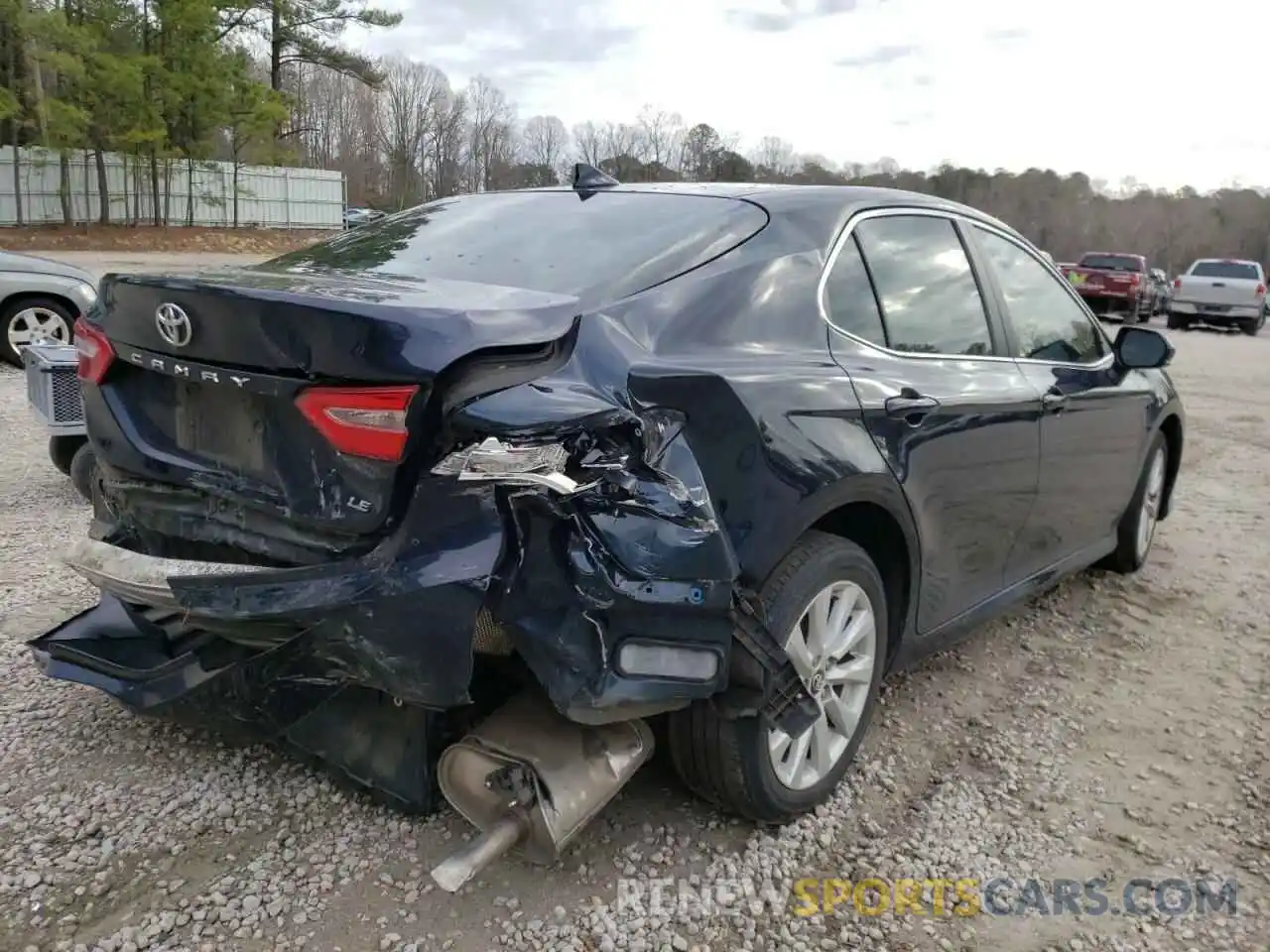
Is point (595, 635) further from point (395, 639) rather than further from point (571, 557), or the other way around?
point (395, 639)

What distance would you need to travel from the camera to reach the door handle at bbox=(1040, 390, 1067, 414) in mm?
3686

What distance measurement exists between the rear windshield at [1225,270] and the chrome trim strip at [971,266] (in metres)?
23.4

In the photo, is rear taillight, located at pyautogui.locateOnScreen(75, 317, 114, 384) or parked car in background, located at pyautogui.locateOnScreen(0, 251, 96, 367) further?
parked car in background, located at pyautogui.locateOnScreen(0, 251, 96, 367)

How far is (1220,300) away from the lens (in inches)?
925

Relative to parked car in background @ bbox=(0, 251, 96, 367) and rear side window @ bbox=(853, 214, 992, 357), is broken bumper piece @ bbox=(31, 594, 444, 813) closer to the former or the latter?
rear side window @ bbox=(853, 214, 992, 357)

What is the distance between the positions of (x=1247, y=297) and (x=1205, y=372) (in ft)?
35.6

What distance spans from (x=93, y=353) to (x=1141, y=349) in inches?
154

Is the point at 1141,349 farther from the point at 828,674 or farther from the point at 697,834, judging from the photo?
the point at 697,834

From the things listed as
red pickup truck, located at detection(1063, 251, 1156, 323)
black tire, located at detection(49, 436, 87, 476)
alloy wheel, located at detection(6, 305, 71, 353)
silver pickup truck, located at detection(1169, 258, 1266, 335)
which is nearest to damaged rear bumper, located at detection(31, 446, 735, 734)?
black tire, located at detection(49, 436, 87, 476)

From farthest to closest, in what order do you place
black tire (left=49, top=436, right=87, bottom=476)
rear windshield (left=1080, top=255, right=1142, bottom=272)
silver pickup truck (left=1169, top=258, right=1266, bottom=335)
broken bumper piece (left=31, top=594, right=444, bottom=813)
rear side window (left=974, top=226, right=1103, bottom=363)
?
rear windshield (left=1080, top=255, right=1142, bottom=272) < silver pickup truck (left=1169, top=258, right=1266, bottom=335) < black tire (left=49, top=436, right=87, bottom=476) < rear side window (left=974, top=226, right=1103, bottom=363) < broken bumper piece (left=31, top=594, right=444, bottom=813)

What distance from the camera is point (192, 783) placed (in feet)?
9.36

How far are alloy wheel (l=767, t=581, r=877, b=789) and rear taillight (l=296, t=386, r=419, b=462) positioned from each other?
3.59ft

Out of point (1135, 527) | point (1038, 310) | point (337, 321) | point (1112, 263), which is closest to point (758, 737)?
point (337, 321)

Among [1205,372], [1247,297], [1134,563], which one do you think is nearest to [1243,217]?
[1247,297]
